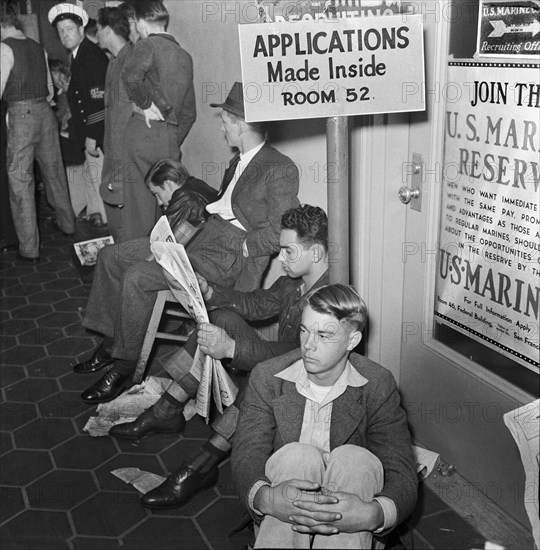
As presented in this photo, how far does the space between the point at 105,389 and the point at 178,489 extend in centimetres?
104

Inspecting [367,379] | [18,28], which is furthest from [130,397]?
[18,28]

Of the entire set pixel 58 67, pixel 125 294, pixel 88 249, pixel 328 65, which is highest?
pixel 328 65

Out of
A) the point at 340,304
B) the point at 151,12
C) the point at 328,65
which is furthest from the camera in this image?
the point at 151,12

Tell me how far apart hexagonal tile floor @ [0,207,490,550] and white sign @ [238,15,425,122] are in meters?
1.41

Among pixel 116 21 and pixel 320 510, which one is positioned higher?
pixel 116 21

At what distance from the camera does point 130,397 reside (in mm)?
3754

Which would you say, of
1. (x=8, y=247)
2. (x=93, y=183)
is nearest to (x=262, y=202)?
(x=8, y=247)

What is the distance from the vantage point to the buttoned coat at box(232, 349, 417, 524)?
91.4 inches

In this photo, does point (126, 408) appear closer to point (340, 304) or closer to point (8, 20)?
point (340, 304)

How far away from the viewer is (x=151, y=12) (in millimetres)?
4977

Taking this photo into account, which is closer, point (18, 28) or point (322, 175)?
point (322, 175)

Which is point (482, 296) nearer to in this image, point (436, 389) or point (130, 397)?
point (436, 389)

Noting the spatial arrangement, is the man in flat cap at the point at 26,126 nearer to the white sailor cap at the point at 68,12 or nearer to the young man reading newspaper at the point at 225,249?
the white sailor cap at the point at 68,12

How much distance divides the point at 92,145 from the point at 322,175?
3435 millimetres
